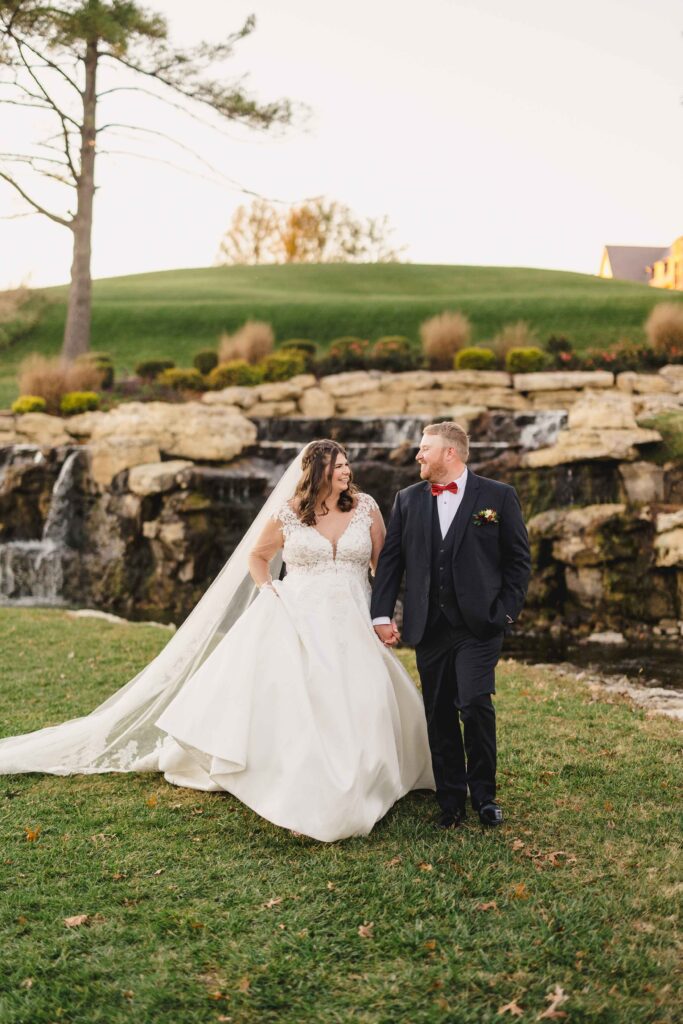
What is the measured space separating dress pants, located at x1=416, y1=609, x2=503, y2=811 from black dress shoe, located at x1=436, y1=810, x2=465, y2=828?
29 mm

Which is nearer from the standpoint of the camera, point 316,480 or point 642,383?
point 316,480

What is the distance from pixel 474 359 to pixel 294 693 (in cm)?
2212

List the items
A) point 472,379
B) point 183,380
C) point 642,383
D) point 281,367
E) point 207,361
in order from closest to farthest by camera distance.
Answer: point 642,383, point 472,379, point 281,367, point 183,380, point 207,361

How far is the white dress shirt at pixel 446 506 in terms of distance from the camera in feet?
18.0

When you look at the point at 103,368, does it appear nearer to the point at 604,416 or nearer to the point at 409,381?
the point at 409,381

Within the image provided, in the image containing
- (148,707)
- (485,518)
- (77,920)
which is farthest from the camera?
(148,707)

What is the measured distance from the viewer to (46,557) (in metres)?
Answer: 19.3

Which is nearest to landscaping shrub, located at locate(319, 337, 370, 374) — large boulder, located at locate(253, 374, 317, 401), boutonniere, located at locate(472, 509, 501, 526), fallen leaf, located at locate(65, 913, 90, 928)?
large boulder, located at locate(253, 374, 317, 401)

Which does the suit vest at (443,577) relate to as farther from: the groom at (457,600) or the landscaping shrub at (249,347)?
the landscaping shrub at (249,347)

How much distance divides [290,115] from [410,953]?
28283 millimetres

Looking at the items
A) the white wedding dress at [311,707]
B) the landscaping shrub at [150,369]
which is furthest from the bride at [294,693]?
the landscaping shrub at [150,369]

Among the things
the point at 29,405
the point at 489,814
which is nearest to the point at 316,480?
the point at 489,814

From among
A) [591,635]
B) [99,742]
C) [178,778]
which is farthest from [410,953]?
[591,635]

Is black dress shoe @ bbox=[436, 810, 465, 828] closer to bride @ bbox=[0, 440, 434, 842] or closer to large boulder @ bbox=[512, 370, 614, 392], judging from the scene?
bride @ bbox=[0, 440, 434, 842]
